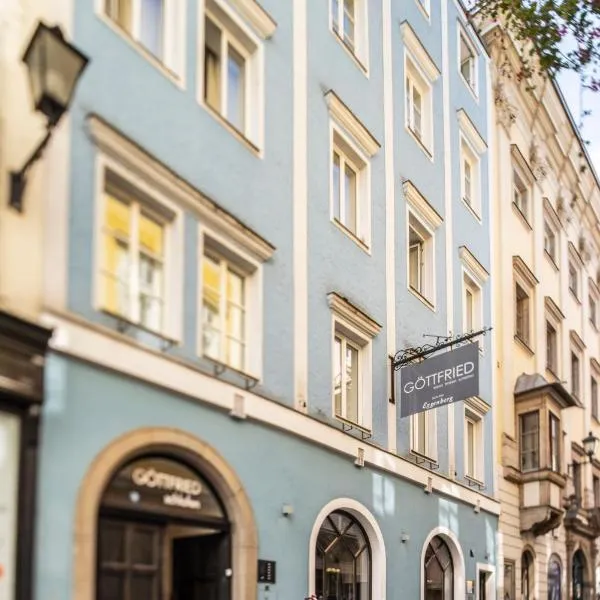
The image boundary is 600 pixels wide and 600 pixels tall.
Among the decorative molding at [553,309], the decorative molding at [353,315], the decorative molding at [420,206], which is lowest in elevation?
the decorative molding at [353,315]

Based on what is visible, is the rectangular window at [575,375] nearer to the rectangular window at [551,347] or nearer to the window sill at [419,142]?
the rectangular window at [551,347]

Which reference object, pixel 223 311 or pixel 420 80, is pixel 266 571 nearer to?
pixel 223 311

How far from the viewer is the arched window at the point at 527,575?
2383 cm

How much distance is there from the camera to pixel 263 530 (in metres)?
12.6

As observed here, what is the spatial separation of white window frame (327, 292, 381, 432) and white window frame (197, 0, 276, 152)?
2803 millimetres

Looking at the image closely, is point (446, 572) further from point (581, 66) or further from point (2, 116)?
point (2, 116)

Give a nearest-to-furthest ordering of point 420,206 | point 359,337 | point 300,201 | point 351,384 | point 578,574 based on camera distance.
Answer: point 300,201 < point 351,384 < point 359,337 < point 420,206 < point 578,574

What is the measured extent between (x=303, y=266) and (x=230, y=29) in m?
3.20

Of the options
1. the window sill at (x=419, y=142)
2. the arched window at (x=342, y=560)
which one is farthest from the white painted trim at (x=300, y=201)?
the window sill at (x=419, y=142)

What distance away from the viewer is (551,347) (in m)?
29.1

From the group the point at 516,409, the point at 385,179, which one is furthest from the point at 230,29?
the point at 516,409

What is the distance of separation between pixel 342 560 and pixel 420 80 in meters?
9.47

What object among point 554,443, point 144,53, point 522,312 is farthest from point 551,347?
point 144,53

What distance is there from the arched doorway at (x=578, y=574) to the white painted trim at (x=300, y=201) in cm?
1754
